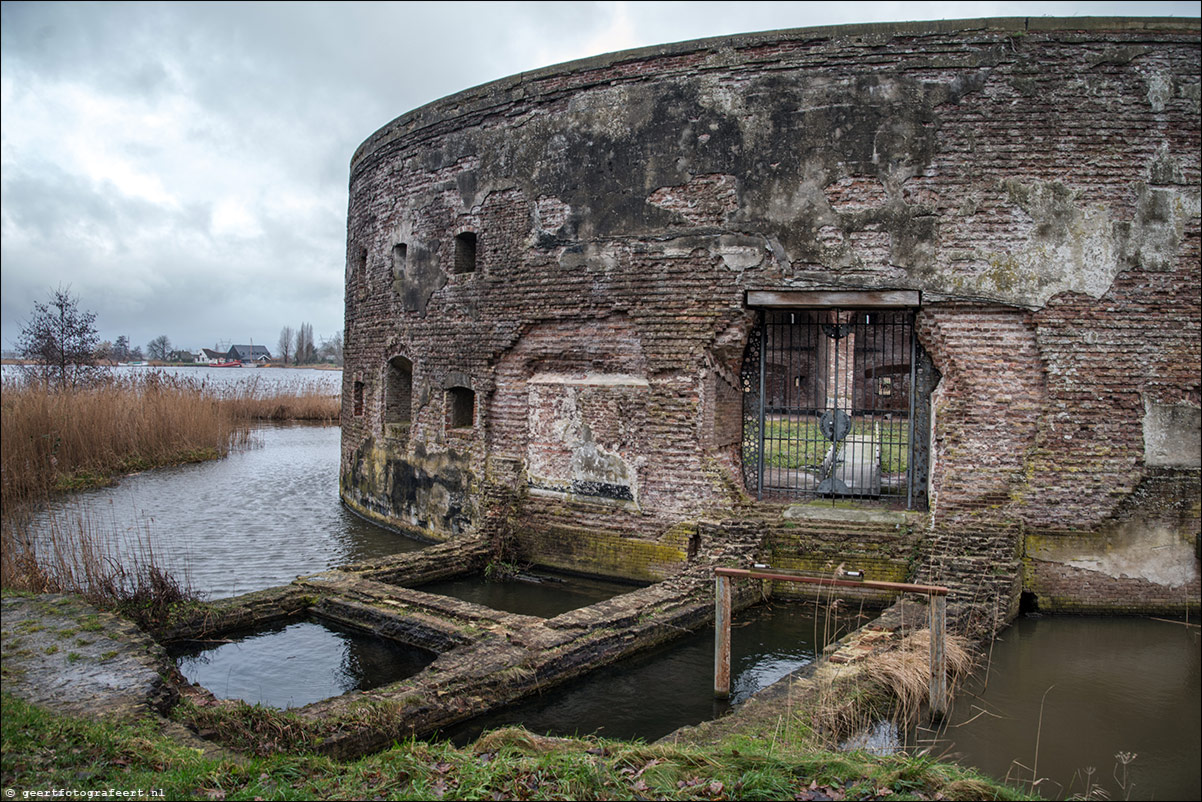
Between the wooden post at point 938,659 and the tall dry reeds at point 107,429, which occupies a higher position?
the tall dry reeds at point 107,429

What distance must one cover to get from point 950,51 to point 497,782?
28.3ft

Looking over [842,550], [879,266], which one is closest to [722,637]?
[842,550]

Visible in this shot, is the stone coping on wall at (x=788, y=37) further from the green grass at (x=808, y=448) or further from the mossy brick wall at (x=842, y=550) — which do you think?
the mossy brick wall at (x=842, y=550)

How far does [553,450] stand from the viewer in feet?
35.3

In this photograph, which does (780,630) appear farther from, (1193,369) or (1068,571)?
(1193,369)

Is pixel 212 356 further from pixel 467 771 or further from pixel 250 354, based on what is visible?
pixel 467 771

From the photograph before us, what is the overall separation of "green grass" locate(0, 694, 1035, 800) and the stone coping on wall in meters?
7.78

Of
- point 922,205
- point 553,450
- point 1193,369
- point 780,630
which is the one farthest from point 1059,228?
point 553,450

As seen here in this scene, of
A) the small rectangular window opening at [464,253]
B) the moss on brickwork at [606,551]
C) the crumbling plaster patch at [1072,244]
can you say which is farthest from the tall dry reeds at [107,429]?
the crumbling plaster patch at [1072,244]

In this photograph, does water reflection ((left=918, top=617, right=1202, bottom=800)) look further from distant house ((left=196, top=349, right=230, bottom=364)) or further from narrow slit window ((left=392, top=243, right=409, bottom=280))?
distant house ((left=196, top=349, right=230, bottom=364))

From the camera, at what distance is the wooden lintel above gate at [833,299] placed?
8969 millimetres

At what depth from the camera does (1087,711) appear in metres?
5.95

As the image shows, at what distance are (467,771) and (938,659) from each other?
11.7 feet

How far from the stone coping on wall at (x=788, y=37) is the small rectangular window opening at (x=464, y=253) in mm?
1766
